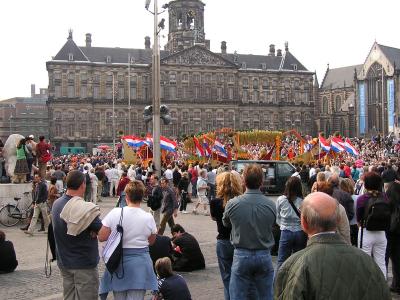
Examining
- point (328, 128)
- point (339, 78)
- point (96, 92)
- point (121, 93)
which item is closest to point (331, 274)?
point (96, 92)

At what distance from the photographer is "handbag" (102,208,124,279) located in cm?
529

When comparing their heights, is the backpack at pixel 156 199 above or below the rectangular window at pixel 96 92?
below

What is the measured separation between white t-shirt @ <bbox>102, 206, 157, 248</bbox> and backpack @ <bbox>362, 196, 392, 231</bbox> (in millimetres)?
3254

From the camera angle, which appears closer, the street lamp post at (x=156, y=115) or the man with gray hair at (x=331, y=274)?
the man with gray hair at (x=331, y=274)

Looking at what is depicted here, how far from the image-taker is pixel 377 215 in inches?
287

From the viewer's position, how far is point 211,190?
19484 mm

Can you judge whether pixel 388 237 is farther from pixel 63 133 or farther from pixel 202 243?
pixel 63 133

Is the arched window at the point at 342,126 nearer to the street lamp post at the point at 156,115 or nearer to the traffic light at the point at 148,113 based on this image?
the street lamp post at the point at 156,115

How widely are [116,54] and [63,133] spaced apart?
→ 13.6 m

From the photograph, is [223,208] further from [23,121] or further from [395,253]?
[23,121]

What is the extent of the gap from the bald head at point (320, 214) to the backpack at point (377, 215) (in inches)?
173

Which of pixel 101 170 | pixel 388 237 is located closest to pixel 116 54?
pixel 101 170

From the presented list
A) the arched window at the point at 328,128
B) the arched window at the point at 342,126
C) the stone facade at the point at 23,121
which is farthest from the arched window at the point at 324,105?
the stone facade at the point at 23,121

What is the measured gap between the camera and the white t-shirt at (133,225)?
541 cm
